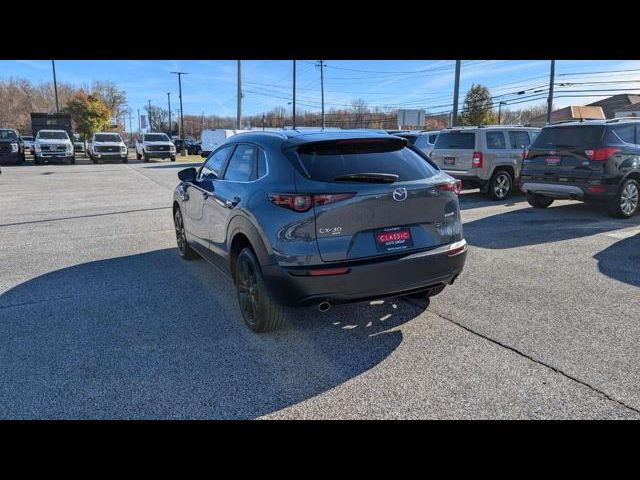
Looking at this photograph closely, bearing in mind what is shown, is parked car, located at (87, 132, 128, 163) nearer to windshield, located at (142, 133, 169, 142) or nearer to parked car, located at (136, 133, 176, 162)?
parked car, located at (136, 133, 176, 162)

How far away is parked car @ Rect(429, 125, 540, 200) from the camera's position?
11172 millimetres

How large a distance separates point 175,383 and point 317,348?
3.68 ft

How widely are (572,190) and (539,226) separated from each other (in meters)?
1.24

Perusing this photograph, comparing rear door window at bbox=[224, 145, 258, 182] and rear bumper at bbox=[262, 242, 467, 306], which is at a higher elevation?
rear door window at bbox=[224, 145, 258, 182]

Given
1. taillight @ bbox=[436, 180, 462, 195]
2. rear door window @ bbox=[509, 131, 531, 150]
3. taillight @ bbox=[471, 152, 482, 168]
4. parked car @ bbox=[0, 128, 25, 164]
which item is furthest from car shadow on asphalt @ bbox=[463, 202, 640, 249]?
parked car @ bbox=[0, 128, 25, 164]

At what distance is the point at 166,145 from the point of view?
102 ft

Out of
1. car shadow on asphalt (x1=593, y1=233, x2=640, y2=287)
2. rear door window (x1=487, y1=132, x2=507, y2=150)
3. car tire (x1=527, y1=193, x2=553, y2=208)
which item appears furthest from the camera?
rear door window (x1=487, y1=132, x2=507, y2=150)

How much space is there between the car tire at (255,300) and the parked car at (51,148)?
28552 mm

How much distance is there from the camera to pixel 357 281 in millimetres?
3303

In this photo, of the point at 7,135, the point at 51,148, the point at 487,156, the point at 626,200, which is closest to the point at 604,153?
the point at 626,200

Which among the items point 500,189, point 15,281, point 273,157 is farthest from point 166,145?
point 273,157

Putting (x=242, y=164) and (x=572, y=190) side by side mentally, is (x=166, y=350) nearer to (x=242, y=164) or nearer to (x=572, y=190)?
(x=242, y=164)

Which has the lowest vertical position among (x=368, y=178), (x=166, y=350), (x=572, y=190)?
(x=166, y=350)
